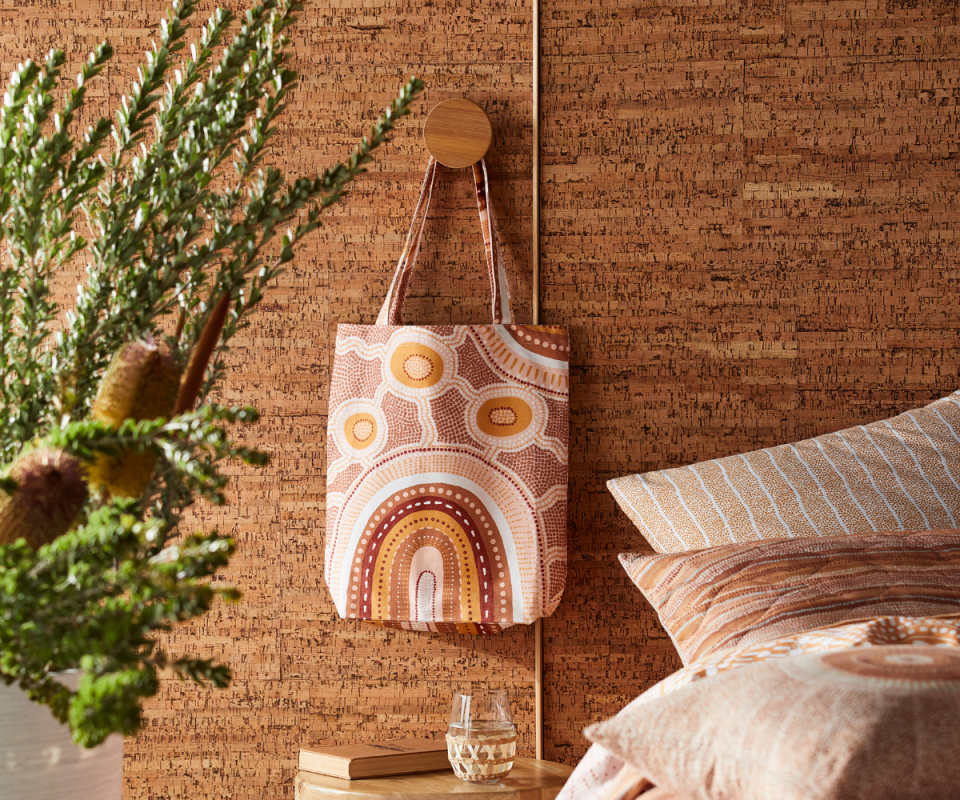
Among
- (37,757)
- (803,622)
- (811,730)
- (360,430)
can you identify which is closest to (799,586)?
(803,622)

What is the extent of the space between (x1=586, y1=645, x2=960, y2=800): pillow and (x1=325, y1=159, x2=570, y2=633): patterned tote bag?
75 centimetres

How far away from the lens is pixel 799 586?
3.71 feet

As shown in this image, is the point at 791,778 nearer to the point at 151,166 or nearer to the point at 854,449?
the point at 151,166

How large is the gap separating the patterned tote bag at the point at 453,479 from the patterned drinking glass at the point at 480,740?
0.75 ft

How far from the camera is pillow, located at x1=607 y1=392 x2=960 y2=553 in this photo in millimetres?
1379

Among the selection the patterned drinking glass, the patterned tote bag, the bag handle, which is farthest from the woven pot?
the bag handle

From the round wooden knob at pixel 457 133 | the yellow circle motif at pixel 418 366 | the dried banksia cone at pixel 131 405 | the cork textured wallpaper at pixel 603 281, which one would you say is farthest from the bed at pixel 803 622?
the round wooden knob at pixel 457 133

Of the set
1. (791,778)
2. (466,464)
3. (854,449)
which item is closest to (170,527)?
(791,778)

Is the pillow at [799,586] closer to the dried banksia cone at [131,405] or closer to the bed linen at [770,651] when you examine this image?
the bed linen at [770,651]

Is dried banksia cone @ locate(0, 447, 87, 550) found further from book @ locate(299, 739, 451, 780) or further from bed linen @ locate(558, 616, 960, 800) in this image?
book @ locate(299, 739, 451, 780)

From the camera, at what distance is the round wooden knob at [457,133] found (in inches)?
63.6

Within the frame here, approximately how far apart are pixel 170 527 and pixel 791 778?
532mm

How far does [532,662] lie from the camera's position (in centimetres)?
162

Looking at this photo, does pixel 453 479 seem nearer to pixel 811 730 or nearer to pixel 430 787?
pixel 430 787
